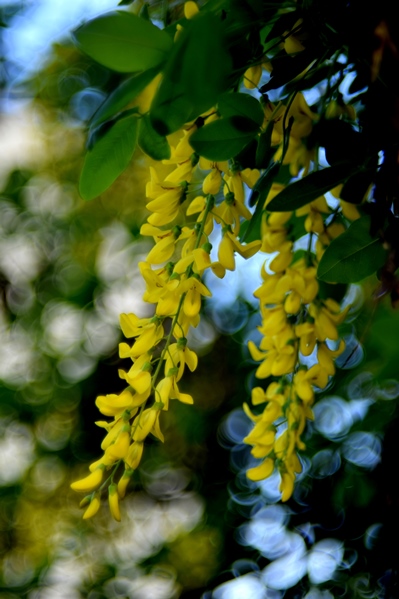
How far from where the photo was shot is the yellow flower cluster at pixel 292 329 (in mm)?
632

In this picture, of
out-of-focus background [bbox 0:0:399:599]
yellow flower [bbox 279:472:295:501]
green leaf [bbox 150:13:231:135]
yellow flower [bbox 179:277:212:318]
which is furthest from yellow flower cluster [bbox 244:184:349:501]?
out-of-focus background [bbox 0:0:399:599]

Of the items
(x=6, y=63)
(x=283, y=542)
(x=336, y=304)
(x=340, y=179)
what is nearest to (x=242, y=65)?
(x=340, y=179)

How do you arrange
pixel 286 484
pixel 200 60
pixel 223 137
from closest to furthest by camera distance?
pixel 200 60 → pixel 223 137 → pixel 286 484

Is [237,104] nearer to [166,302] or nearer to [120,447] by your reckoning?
[166,302]

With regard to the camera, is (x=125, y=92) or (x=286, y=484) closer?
(x=125, y=92)

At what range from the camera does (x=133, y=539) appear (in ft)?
5.54

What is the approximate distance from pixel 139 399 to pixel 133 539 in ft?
4.09

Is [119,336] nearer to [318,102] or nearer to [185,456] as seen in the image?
[185,456]

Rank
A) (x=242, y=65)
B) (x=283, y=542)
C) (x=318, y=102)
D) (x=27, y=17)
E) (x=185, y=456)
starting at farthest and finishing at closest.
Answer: (x=185, y=456) → (x=27, y=17) → (x=283, y=542) → (x=318, y=102) → (x=242, y=65)

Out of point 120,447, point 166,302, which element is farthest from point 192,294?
point 120,447

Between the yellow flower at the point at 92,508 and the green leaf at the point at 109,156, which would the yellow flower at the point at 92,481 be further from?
the green leaf at the point at 109,156

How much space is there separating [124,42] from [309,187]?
0.17 metres

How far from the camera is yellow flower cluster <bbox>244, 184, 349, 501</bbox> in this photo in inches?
24.9

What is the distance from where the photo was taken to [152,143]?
52 cm
